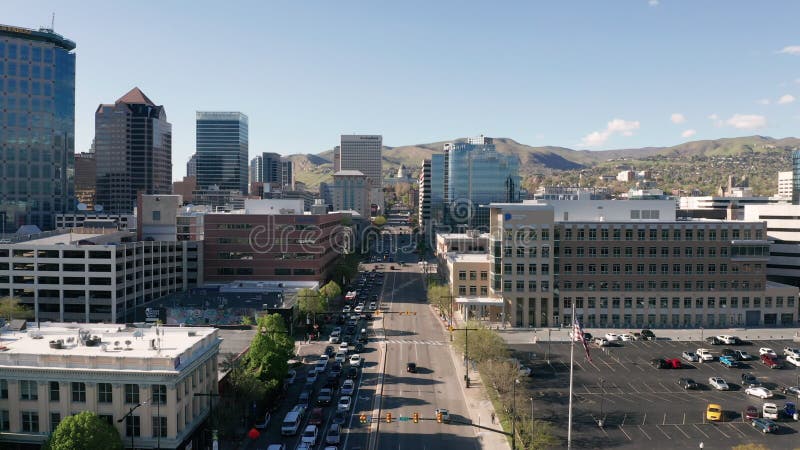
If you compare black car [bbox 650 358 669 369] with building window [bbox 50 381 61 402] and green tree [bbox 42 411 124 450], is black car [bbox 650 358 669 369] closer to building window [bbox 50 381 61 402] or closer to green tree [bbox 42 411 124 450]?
green tree [bbox 42 411 124 450]

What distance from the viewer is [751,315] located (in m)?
109

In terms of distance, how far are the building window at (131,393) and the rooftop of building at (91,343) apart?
1703mm

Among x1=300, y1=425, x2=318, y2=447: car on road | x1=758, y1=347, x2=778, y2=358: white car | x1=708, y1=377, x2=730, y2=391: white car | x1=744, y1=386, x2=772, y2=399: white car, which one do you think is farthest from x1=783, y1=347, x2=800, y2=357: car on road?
x1=300, y1=425, x2=318, y2=447: car on road

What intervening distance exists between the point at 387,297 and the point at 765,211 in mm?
83377

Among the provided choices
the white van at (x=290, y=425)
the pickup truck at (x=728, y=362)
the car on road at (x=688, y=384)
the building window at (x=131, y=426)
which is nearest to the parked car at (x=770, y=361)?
the pickup truck at (x=728, y=362)

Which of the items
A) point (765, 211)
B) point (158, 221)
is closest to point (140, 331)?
point (158, 221)

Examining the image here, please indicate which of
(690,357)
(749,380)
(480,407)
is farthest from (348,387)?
(690,357)

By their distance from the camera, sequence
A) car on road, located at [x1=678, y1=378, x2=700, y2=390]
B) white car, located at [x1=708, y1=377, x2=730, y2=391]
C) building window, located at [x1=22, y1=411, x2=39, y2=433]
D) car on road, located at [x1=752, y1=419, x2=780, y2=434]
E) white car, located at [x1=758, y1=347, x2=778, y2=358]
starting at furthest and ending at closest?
white car, located at [x1=758, y1=347, x2=778, y2=358] → car on road, located at [x1=678, y1=378, x2=700, y2=390] → white car, located at [x1=708, y1=377, x2=730, y2=391] → car on road, located at [x1=752, y1=419, x2=780, y2=434] → building window, located at [x1=22, y1=411, x2=39, y2=433]

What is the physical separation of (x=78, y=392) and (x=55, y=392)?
1.84 m

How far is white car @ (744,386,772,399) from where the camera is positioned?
68125 mm

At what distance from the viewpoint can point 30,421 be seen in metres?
47.9

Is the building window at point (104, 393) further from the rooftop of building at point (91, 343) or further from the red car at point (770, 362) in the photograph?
the red car at point (770, 362)

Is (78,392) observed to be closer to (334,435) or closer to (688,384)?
(334,435)

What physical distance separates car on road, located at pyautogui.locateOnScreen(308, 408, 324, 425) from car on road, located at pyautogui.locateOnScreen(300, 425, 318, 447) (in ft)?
9.80
